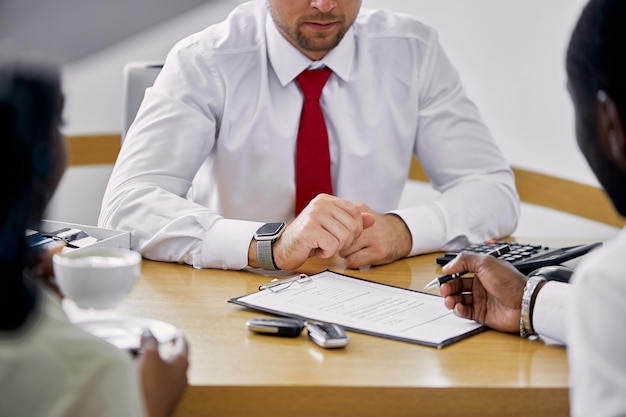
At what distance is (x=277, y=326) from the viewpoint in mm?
1437

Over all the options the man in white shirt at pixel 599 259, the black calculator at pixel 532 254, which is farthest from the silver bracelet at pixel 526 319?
the black calculator at pixel 532 254

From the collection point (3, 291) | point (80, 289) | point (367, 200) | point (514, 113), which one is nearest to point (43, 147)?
point (3, 291)

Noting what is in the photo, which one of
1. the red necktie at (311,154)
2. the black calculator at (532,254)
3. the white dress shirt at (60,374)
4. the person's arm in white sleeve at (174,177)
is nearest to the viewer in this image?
the white dress shirt at (60,374)

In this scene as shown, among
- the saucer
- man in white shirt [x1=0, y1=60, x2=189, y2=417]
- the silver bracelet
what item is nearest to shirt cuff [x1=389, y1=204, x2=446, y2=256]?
the silver bracelet

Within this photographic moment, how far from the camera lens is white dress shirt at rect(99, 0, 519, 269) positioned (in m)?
2.13

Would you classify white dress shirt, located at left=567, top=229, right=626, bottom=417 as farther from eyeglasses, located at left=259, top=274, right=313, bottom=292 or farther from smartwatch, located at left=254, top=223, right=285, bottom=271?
smartwatch, located at left=254, top=223, right=285, bottom=271

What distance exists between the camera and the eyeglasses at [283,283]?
167 cm

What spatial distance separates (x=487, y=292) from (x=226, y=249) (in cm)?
58

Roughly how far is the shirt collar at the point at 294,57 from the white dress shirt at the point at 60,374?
1.50 m

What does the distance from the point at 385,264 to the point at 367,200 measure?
1.91ft

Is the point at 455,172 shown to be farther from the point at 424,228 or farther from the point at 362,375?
the point at 362,375

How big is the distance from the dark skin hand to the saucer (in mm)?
498

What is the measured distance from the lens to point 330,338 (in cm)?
138

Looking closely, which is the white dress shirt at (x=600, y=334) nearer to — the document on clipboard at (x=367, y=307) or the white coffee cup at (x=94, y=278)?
the document on clipboard at (x=367, y=307)
